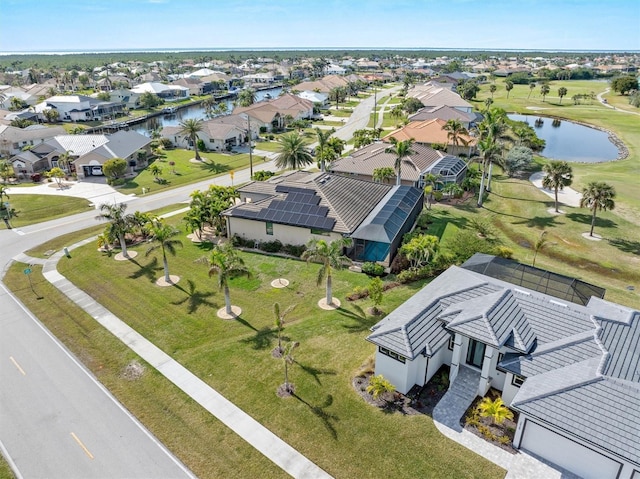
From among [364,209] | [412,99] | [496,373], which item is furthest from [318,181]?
[412,99]

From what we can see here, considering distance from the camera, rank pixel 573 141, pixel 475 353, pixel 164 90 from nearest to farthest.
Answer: pixel 475 353
pixel 573 141
pixel 164 90

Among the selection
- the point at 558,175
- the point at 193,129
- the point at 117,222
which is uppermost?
the point at 558,175

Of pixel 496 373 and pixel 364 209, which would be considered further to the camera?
pixel 364 209

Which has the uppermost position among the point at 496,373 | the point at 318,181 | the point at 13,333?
the point at 318,181

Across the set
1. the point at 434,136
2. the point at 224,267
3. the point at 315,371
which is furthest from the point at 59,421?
the point at 434,136

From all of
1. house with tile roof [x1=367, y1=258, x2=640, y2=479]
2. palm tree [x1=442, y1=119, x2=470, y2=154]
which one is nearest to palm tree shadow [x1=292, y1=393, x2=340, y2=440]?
house with tile roof [x1=367, y1=258, x2=640, y2=479]

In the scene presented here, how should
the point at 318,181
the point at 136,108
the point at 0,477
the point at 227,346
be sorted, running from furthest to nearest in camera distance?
the point at 136,108, the point at 318,181, the point at 227,346, the point at 0,477

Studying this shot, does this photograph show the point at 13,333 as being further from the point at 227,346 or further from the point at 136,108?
the point at 136,108

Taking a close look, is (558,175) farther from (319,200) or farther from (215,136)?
(215,136)
